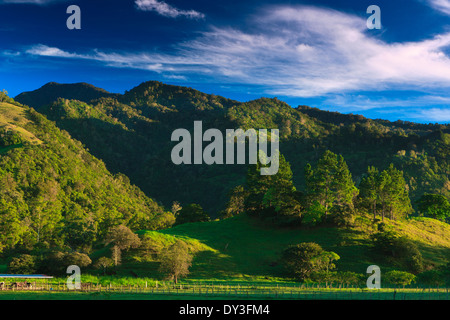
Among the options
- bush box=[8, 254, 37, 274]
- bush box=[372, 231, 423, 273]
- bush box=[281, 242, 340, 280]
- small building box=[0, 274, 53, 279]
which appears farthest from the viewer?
bush box=[372, 231, 423, 273]

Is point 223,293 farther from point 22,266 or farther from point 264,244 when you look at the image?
point 264,244

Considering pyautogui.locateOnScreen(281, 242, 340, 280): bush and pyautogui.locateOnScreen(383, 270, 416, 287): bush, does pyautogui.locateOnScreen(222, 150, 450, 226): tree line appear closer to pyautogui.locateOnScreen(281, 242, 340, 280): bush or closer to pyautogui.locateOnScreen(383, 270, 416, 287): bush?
pyautogui.locateOnScreen(281, 242, 340, 280): bush

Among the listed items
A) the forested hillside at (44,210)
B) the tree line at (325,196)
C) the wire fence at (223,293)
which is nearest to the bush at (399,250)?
the tree line at (325,196)

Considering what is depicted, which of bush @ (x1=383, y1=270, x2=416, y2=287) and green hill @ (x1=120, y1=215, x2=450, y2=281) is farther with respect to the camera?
green hill @ (x1=120, y1=215, x2=450, y2=281)

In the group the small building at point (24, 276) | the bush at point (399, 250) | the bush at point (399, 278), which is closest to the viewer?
the small building at point (24, 276)

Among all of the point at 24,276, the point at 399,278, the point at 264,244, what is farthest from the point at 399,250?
the point at 24,276

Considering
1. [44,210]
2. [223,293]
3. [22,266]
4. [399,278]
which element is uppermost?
[44,210]

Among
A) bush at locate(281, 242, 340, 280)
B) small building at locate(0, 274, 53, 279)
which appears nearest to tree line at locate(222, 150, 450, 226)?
bush at locate(281, 242, 340, 280)

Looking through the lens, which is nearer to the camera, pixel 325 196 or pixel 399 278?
pixel 399 278

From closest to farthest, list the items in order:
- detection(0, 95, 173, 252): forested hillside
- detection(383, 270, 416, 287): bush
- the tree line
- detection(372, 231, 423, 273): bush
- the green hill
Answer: detection(383, 270, 416, 287): bush < the green hill < detection(372, 231, 423, 273): bush < the tree line < detection(0, 95, 173, 252): forested hillside

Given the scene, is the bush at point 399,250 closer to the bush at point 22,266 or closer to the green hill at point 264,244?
the green hill at point 264,244

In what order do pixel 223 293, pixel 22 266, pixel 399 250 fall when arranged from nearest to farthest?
pixel 223 293 < pixel 22 266 < pixel 399 250
